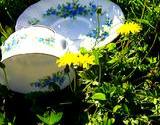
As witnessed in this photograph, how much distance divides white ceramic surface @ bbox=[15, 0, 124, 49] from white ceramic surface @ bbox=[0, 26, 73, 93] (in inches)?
6.8

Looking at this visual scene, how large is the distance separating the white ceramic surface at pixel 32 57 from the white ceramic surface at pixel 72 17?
174 millimetres

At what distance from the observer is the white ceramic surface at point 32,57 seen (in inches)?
55.9

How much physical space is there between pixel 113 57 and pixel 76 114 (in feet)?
0.73

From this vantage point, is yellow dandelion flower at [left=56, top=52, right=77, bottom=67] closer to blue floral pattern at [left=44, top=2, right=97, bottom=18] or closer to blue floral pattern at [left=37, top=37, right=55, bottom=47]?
blue floral pattern at [left=37, top=37, right=55, bottom=47]

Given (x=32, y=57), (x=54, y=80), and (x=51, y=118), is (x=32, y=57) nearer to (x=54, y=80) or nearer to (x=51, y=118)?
(x=54, y=80)

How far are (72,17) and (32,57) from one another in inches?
13.1

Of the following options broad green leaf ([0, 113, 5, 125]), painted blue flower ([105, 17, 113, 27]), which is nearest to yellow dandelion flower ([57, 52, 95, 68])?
broad green leaf ([0, 113, 5, 125])

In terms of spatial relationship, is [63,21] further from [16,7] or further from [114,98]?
[114,98]

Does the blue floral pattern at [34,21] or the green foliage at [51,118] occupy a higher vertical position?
the blue floral pattern at [34,21]

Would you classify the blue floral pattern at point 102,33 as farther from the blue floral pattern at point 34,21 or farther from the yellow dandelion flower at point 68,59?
the yellow dandelion flower at point 68,59

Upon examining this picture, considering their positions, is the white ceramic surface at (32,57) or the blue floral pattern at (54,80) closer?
the white ceramic surface at (32,57)

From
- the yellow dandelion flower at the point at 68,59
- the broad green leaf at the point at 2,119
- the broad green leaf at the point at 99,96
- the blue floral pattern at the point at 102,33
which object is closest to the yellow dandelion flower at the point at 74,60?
the yellow dandelion flower at the point at 68,59

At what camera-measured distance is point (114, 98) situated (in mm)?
1396

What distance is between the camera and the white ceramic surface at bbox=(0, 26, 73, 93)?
1421mm
